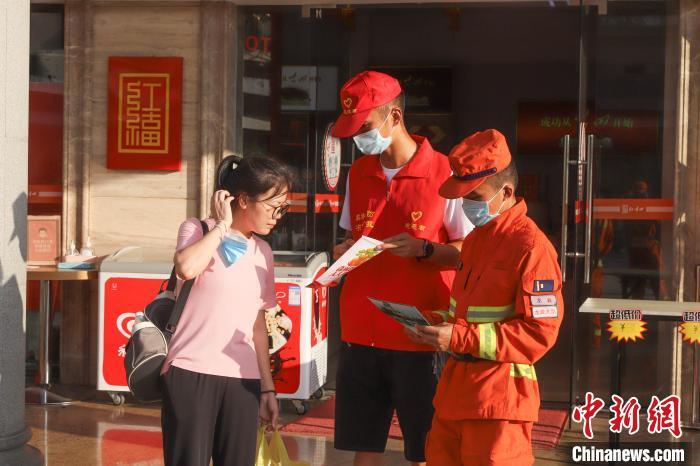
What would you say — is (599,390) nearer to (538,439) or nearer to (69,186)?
(538,439)

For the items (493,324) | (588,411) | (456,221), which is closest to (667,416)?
(588,411)

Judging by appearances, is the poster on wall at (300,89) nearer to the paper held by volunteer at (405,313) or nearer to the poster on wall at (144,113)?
the poster on wall at (144,113)

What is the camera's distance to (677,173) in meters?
6.90

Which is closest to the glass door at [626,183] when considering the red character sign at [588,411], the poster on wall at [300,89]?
the red character sign at [588,411]

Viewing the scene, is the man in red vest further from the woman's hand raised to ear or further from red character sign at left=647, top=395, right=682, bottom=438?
red character sign at left=647, top=395, right=682, bottom=438

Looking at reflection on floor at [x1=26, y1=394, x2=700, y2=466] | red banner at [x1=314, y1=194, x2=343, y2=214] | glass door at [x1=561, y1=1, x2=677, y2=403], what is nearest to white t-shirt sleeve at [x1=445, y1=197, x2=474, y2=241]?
reflection on floor at [x1=26, y1=394, x2=700, y2=466]

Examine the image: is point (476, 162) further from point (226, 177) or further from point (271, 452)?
point (271, 452)

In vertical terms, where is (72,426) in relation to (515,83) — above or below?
below

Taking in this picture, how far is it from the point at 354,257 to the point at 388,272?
360 mm

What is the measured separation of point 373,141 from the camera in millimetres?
3891

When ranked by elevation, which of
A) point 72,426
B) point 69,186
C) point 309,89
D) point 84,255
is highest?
point 309,89

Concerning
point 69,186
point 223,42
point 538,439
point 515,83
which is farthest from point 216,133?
point 515,83

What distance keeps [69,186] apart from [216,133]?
114 cm

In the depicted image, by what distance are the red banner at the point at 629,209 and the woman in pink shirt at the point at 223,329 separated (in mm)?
3849
